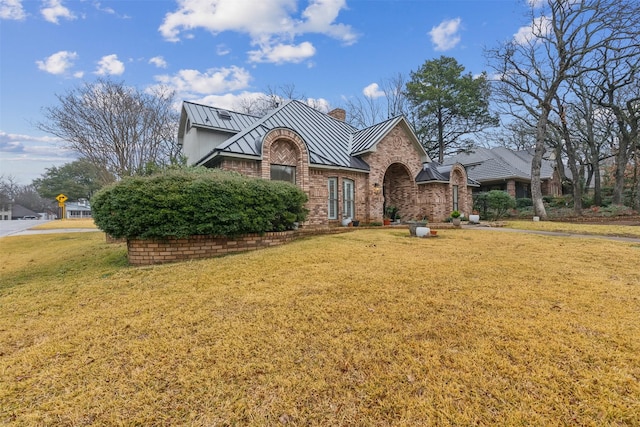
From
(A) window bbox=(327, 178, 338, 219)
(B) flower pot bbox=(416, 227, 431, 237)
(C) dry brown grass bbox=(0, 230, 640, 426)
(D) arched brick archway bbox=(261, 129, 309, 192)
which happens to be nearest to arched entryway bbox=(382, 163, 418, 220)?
(A) window bbox=(327, 178, 338, 219)

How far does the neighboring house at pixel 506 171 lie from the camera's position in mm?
26297

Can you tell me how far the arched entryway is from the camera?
1719cm

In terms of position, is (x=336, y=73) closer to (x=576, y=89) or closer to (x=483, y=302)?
(x=576, y=89)

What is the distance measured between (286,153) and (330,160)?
2372 millimetres

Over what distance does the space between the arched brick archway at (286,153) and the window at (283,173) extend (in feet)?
0.56

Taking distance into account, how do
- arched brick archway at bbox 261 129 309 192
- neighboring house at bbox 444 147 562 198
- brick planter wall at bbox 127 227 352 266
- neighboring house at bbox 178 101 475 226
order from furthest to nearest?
neighboring house at bbox 444 147 562 198 < neighboring house at bbox 178 101 475 226 < arched brick archway at bbox 261 129 309 192 < brick planter wall at bbox 127 227 352 266

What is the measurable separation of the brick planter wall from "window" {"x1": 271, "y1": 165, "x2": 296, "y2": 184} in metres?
4.40

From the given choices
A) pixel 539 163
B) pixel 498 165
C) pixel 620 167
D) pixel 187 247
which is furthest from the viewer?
pixel 498 165

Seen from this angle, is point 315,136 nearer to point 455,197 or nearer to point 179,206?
point 179,206

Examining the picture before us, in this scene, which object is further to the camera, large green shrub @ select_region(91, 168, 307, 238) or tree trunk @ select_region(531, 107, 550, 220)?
tree trunk @ select_region(531, 107, 550, 220)

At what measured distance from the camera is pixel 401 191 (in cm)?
1772

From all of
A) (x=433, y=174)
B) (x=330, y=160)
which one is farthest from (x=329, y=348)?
(x=433, y=174)

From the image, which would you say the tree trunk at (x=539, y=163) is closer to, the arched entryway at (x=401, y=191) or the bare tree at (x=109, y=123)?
the arched entryway at (x=401, y=191)

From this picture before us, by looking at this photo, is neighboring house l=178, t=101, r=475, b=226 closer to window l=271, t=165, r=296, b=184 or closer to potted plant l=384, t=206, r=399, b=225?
window l=271, t=165, r=296, b=184
